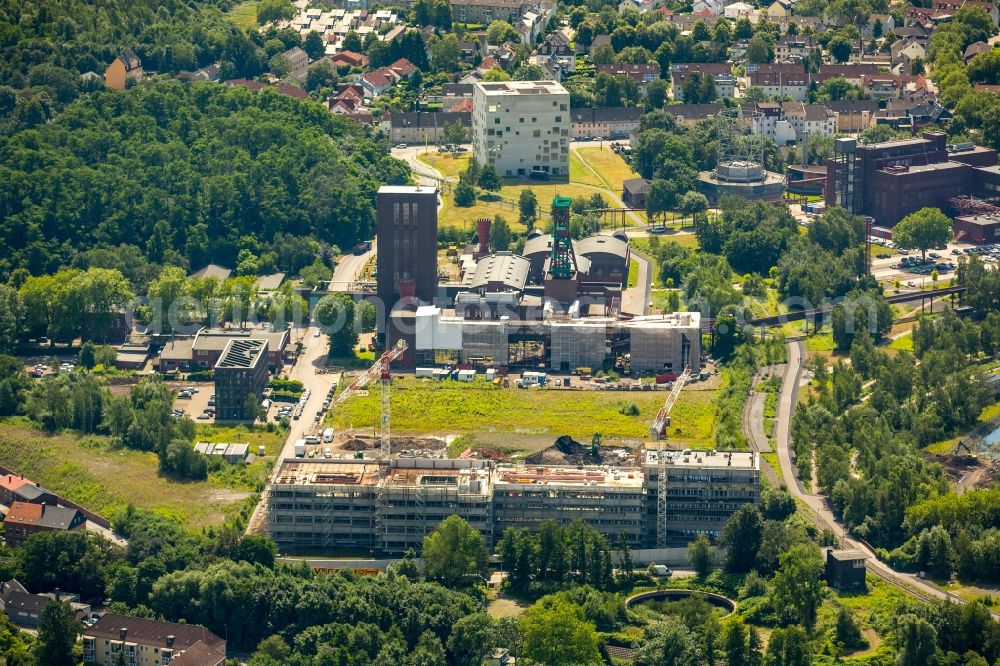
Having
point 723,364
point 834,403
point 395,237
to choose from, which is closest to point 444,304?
point 395,237

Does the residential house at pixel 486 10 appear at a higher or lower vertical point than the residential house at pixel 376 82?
higher

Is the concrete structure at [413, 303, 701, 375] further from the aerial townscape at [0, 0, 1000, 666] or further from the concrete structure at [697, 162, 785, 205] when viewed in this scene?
the concrete structure at [697, 162, 785, 205]

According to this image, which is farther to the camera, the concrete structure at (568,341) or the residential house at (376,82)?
the residential house at (376,82)

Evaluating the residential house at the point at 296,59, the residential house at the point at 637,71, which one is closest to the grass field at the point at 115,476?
the residential house at the point at 637,71

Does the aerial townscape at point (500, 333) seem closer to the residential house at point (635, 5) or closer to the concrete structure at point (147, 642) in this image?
the concrete structure at point (147, 642)

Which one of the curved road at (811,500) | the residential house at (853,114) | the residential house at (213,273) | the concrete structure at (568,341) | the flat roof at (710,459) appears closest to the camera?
the curved road at (811,500)

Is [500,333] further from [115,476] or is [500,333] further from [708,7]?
[708,7]

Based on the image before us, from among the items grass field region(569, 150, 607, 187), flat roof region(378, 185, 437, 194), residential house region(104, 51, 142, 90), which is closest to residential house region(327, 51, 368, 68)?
residential house region(104, 51, 142, 90)
